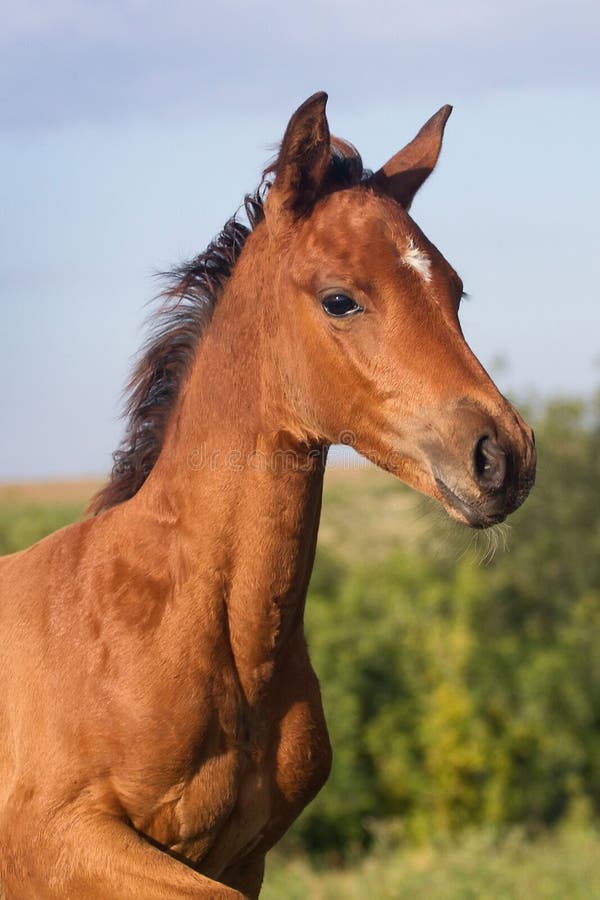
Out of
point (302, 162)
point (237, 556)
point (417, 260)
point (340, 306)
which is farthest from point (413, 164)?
point (237, 556)

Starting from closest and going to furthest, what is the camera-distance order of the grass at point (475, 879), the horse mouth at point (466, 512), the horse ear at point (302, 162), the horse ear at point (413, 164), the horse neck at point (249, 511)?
the horse mouth at point (466, 512) → the horse ear at point (302, 162) → the horse neck at point (249, 511) → the horse ear at point (413, 164) → the grass at point (475, 879)

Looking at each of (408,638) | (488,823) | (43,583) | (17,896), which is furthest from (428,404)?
(408,638)

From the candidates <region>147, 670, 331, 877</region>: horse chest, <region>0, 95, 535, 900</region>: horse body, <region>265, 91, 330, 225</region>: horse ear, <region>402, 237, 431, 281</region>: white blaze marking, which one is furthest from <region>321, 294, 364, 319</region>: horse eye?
<region>147, 670, 331, 877</region>: horse chest

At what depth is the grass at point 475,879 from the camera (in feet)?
46.9

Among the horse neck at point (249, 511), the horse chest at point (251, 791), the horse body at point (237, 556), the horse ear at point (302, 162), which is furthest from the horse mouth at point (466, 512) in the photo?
the horse ear at point (302, 162)

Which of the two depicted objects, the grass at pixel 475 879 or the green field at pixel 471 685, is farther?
the green field at pixel 471 685

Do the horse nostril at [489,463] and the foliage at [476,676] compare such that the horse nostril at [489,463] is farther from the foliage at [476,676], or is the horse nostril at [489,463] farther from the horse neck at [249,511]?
the foliage at [476,676]

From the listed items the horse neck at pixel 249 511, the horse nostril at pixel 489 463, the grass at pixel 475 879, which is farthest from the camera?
the grass at pixel 475 879

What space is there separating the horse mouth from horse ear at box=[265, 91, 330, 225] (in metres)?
1.32

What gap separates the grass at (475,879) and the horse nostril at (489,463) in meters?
11.0

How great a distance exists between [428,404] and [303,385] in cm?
57

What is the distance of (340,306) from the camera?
428 centimetres

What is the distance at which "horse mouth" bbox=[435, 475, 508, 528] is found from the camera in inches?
158

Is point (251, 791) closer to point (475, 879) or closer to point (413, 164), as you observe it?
point (413, 164)
